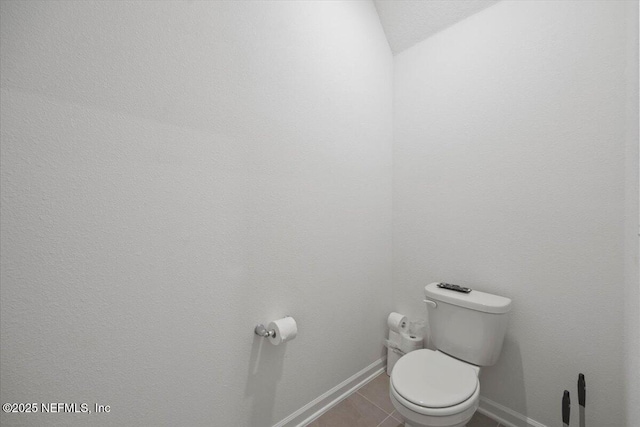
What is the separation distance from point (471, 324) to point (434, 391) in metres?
0.42

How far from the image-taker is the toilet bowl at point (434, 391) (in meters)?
1.03

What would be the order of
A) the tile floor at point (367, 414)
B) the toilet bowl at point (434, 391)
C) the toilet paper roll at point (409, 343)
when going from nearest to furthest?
1. the toilet bowl at point (434, 391)
2. the tile floor at point (367, 414)
3. the toilet paper roll at point (409, 343)

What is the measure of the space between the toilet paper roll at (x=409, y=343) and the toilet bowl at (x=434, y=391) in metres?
0.36

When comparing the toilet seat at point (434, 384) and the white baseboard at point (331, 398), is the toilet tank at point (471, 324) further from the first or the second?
the white baseboard at point (331, 398)

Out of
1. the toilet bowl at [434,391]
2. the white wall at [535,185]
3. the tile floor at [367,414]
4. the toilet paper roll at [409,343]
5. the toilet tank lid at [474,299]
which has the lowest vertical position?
the tile floor at [367,414]

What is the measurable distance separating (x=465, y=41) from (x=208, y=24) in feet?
4.79

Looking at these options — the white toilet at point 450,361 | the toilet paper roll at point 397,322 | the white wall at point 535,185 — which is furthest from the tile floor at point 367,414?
the white wall at point 535,185

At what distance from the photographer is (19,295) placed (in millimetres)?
733

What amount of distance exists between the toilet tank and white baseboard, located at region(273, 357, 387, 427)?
556 millimetres

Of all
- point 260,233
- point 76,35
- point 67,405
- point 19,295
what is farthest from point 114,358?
point 76,35

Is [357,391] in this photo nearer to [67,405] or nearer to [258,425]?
[258,425]

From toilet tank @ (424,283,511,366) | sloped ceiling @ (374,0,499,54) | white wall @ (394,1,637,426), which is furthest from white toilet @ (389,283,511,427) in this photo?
sloped ceiling @ (374,0,499,54)

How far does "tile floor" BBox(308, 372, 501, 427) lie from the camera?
1428mm

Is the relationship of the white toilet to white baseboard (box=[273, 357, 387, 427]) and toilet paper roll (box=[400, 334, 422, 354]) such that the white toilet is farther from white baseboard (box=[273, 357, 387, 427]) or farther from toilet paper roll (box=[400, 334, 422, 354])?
white baseboard (box=[273, 357, 387, 427])
